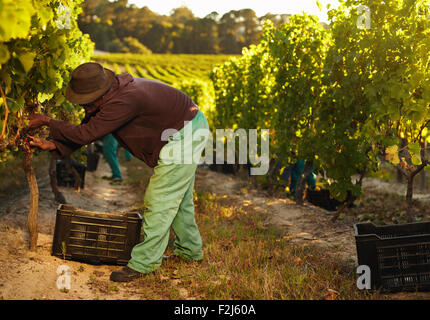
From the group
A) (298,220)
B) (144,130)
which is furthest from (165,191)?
(298,220)

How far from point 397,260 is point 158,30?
223ft

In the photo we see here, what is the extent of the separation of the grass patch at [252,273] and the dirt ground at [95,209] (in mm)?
229

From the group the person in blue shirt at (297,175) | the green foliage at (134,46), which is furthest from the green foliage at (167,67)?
the person in blue shirt at (297,175)

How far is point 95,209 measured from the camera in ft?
21.6

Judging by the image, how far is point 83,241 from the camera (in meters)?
3.96

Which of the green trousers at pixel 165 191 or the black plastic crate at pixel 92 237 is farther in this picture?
the black plastic crate at pixel 92 237

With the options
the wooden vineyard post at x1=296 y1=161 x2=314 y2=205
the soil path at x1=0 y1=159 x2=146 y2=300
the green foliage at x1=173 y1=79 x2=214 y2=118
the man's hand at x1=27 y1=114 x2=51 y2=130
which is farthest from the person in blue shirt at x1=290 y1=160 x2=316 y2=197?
the green foliage at x1=173 y1=79 x2=214 y2=118

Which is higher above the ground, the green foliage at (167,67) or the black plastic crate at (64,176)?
the green foliage at (167,67)

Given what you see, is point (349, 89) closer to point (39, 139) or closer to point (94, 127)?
point (94, 127)

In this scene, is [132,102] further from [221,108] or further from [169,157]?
[221,108]

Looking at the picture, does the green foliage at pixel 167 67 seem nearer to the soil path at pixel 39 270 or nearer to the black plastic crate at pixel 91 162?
the black plastic crate at pixel 91 162

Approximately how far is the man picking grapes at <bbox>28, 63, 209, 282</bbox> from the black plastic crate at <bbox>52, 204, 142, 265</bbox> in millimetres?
295

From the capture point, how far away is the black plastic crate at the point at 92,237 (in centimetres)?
394

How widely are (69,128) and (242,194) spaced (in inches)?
196
